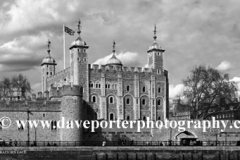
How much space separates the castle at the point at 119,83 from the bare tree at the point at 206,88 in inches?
375

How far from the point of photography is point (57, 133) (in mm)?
60875

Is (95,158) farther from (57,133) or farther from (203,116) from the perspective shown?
(203,116)

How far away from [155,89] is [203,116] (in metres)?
10.3

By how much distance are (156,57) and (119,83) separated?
8921mm

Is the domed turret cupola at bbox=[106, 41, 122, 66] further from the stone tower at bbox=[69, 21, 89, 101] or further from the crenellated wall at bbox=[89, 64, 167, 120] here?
the stone tower at bbox=[69, 21, 89, 101]

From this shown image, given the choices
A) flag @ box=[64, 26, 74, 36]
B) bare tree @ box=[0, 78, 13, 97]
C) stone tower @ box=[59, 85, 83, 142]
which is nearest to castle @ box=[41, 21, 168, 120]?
flag @ box=[64, 26, 74, 36]

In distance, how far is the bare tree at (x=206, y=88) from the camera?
79.4m

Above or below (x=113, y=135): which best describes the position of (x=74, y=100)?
above

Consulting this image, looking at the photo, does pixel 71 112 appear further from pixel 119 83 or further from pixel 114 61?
pixel 114 61

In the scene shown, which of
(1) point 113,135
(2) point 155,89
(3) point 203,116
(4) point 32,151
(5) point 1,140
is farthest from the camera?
(2) point 155,89

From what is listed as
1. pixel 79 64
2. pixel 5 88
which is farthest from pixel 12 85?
pixel 79 64

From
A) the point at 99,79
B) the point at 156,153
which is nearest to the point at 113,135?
the point at 156,153

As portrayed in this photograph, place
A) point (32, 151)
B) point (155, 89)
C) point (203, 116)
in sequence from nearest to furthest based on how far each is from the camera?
point (32, 151) → point (203, 116) → point (155, 89)

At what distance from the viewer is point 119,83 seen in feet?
283
